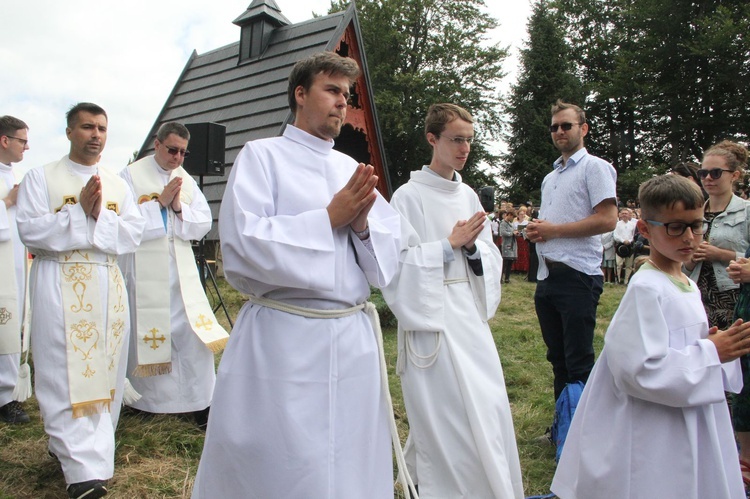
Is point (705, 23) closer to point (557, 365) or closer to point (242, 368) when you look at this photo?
point (557, 365)

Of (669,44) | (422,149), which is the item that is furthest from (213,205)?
(669,44)

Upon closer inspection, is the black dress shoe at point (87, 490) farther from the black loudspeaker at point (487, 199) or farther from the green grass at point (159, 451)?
the black loudspeaker at point (487, 199)

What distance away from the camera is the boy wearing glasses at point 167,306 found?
13.6 ft

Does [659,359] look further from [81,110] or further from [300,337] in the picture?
[81,110]

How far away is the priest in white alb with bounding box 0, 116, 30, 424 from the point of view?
14.2 feet

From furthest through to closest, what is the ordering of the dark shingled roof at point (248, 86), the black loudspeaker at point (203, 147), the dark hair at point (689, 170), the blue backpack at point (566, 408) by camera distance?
the dark shingled roof at point (248, 86)
the black loudspeaker at point (203, 147)
the dark hair at point (689, 170)
the blue backpack at point (566, 408)

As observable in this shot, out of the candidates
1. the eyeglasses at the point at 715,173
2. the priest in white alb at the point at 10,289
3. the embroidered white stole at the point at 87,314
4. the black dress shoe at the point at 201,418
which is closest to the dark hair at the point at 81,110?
the embroidered white stole at the point at 87,314

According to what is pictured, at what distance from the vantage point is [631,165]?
29.5 metres

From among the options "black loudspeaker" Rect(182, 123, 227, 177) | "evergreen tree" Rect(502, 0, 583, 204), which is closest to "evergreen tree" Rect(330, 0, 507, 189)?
"evergreen tree" Rect(502, 0, 583, 204)

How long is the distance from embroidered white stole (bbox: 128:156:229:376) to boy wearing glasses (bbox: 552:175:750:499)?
2.75 meters

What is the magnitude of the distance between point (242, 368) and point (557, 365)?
2360 mm

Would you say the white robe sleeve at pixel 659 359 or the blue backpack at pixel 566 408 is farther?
the blue backpack at pixel 566 408

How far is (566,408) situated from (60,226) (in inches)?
122

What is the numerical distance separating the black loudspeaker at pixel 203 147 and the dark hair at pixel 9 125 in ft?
5.84
